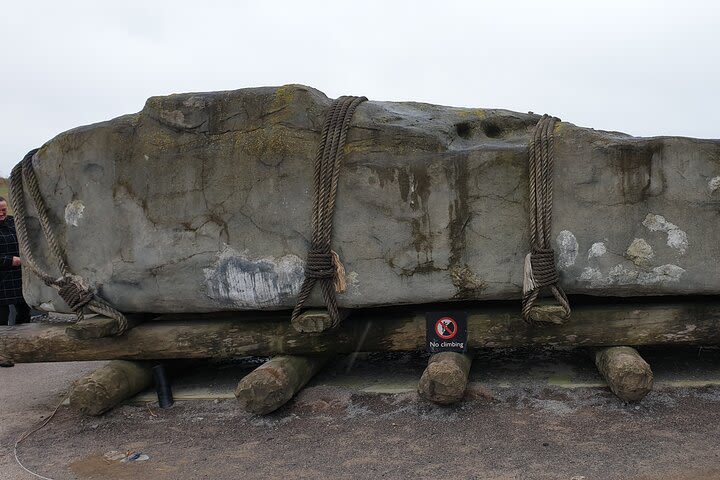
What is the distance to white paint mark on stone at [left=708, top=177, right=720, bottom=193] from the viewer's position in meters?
3.69

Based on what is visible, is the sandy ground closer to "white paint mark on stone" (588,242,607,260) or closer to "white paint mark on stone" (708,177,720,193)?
"white paint mark on stone" (588,242,607,260)

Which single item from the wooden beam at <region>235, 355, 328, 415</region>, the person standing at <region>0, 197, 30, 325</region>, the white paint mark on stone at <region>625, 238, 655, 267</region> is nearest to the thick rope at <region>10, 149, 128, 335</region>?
the wooden beam at <region>235, 355, 328, 415</region>

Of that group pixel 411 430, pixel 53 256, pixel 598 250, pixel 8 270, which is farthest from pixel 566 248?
pixel 8 270

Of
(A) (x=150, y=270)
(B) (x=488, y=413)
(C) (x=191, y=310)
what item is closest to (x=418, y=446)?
(B) (x=488, y=413)

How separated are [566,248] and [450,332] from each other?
2.71 feet

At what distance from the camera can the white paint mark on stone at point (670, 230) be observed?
3.73m

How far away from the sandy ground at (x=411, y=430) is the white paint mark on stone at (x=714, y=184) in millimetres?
1094

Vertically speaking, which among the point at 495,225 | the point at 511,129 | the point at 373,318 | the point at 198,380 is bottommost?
the point at 198,380

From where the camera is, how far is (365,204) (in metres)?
3.96

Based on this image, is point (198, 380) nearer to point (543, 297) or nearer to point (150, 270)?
point (150, 270)

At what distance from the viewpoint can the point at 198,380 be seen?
461cm

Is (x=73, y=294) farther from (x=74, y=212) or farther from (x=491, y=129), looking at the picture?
(x=491, y=129)

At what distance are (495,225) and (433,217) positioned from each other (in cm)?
35

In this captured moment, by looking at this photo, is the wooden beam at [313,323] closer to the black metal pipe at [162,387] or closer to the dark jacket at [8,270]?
the black metal pipe at [162,387]
